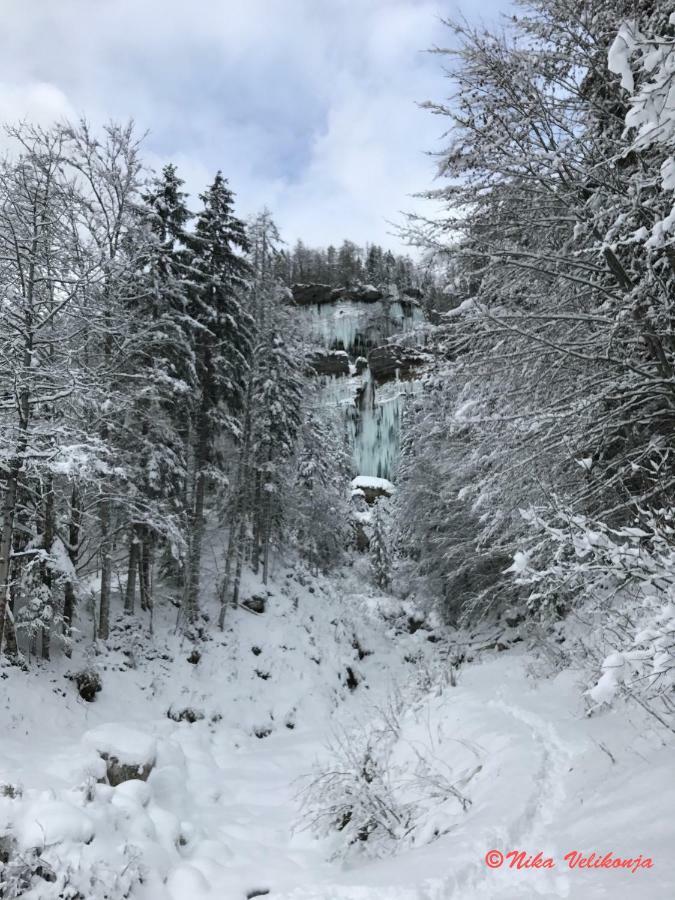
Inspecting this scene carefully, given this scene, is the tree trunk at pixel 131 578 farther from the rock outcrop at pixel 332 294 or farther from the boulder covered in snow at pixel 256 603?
the rock outcrop at pixel 332 294

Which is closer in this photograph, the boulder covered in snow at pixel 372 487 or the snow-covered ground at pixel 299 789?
the snow-covered ground at pixel 299 789

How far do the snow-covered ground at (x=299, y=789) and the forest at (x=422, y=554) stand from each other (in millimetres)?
40

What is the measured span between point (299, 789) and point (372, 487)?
127 feet

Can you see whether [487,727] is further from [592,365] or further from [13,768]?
[13,768]

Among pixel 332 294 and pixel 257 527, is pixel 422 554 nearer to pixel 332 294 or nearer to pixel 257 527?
pixel 257 527

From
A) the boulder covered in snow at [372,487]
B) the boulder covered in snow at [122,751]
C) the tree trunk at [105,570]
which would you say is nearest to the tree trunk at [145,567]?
the tree trunk at [105,570]

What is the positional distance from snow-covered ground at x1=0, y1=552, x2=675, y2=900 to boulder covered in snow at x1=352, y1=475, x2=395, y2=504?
32.6m

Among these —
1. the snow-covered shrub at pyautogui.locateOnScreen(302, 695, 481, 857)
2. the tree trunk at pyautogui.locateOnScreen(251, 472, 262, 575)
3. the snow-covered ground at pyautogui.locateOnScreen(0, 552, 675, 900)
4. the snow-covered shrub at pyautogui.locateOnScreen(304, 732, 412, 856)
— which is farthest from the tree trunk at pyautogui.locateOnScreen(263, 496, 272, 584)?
the snow-covered shrub at pyautogui.locateOnScreen(304, 732, 412, 856)

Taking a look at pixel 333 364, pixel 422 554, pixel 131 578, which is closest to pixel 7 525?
pixel 131 578

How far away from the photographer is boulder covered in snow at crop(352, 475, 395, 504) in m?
45.5

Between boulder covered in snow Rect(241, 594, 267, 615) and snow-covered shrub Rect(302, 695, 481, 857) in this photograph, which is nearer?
snow-covered shrub Rect(302, 695, 481, 857)

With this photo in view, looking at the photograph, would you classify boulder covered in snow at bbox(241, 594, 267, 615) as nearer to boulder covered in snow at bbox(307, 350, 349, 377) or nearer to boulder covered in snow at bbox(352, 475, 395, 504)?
boulder covered in snow at bbox(352, 475, 395, 504)

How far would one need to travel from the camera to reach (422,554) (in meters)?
18.9

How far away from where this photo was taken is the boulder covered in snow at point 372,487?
4550 cm
